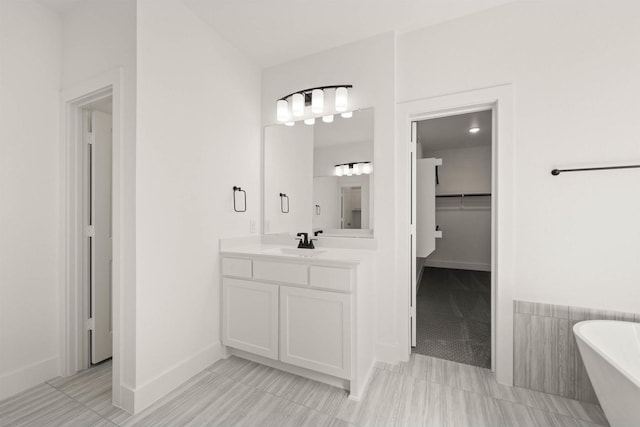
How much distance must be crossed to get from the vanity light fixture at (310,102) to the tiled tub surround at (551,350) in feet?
6.48

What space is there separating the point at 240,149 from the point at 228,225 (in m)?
0.69

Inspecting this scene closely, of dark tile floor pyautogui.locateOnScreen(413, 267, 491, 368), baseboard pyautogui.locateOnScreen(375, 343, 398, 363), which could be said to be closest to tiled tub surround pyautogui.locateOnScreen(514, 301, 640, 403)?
dark tile floor pyautogui.locateOnScreen(413, 267, 491, 368)

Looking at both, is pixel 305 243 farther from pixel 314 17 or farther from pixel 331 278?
pixel 314 17

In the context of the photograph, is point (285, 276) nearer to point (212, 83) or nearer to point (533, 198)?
point (212, 83)

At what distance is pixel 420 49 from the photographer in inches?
83.5

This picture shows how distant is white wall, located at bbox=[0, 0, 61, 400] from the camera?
5.73 feet

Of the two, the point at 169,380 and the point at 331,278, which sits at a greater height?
the point at 331,278

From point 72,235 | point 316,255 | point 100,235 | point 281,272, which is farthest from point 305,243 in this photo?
point 72,235

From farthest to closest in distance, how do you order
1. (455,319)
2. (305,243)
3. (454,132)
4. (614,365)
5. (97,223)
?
(454,132), (455,319), (305,243), (97,223), (614,365)

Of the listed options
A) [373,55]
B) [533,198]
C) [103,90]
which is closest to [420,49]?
[373,55]

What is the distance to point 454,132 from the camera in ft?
14.8

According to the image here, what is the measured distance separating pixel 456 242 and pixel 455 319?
10.0ft

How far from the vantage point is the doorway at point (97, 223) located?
2.08m

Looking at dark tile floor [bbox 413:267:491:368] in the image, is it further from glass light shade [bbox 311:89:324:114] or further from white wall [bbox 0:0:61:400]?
white wall [bbox 0:0:61:400]
